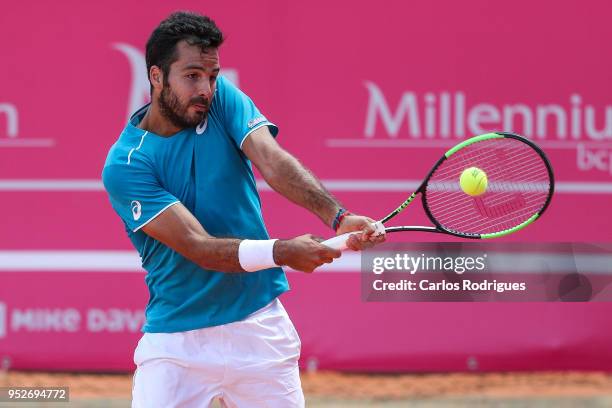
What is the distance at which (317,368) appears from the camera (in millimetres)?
6785

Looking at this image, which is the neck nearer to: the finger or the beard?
the beard

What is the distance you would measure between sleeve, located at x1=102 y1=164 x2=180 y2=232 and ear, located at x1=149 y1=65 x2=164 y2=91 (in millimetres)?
327

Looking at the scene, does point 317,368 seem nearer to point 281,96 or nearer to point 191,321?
point 281,96

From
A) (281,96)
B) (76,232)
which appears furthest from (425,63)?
(76,232)

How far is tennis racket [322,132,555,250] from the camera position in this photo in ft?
16.0

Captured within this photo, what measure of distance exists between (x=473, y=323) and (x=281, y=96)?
5.62 feet

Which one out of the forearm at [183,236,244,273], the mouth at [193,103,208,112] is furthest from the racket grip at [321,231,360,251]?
the mouth at [193,103,208,112]

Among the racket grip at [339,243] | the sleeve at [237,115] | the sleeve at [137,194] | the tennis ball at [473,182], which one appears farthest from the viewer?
the tennis ball at [473,182]

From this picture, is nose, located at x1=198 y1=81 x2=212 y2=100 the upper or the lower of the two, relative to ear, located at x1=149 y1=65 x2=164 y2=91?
lower

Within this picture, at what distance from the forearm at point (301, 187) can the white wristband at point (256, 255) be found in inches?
9.5

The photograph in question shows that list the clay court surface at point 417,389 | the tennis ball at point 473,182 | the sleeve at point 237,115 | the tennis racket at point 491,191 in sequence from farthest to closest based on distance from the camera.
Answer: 1. the clay court surface at point 417,389
2. the tennis racket at point 491,191
3. the tennis ball at point 473,182
4. the sleeve at point 237,115

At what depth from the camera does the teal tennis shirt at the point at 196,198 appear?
4.11m

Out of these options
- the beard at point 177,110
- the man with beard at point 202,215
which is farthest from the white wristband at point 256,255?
the beard at point 177,110

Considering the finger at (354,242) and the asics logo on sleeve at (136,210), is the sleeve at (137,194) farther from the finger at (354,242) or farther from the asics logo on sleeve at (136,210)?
the finger at (354,242)
